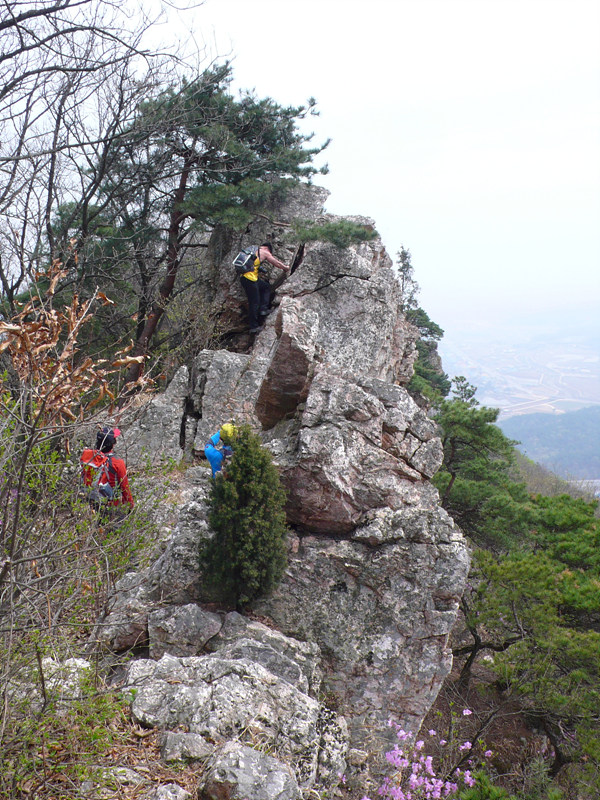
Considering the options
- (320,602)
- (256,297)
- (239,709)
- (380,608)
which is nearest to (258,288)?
(256,297)

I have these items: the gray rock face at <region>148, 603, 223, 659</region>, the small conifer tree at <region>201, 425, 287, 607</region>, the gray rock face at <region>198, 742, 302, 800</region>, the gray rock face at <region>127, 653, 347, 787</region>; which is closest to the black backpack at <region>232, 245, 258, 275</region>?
the small conifer tree at <region>201, 425, 287, 607</region>

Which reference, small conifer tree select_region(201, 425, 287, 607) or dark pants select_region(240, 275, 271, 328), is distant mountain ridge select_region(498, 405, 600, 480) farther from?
small conifer tree select_region(201, 425, 287, 607)

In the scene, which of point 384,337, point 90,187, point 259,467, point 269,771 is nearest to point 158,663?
point 269,771

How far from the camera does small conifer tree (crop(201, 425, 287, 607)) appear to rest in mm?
6242

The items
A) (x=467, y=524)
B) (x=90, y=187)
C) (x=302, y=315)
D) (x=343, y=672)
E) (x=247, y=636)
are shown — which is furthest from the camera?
(x=467, y=524)

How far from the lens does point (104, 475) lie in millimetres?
6426

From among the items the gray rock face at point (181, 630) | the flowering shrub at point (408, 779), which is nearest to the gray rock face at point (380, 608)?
the flowering shrub at point (408, 779)

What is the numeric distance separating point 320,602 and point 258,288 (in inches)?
365

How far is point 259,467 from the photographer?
6.35 m

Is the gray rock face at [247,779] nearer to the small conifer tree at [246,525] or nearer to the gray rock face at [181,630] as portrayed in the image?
the gray rock face at [181,630]

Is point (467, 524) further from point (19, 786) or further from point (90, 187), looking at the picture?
point (19, 786)

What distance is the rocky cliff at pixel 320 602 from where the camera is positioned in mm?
4859

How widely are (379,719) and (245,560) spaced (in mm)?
2436

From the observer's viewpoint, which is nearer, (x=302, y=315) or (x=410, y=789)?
(x=410, y=789)
